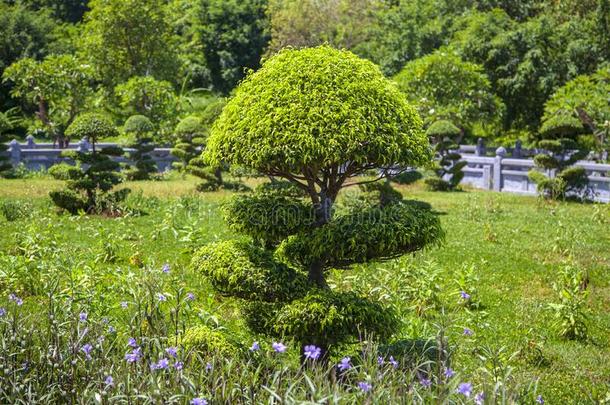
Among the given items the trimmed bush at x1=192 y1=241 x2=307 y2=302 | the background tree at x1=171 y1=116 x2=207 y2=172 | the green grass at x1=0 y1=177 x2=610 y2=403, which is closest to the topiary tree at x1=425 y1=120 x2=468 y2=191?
the green grass at x1=0 y1=177 x2=610 y2=403

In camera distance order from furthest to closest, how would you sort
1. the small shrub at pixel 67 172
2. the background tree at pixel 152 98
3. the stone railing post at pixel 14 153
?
the background tree at pixel 152 98, the stone railing post at pixel 14 153, the small shrub at pixel 67 172

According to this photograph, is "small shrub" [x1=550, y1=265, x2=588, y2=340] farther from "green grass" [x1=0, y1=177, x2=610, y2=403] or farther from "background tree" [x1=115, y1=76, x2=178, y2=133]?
"background tree" [x1=115, y1=76, x2=178, y2=133]

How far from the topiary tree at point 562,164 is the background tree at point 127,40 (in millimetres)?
19621

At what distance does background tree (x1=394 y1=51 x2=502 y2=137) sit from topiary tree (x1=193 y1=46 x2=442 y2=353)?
2151 centimetres

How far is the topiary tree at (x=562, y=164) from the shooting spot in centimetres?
1841

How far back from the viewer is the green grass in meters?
6.90

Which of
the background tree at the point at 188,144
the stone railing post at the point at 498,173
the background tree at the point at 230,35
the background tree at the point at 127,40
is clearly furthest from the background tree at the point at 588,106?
the background tree at the point at 230,35

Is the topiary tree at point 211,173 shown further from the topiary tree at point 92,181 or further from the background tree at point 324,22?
the background tree at point 324,22

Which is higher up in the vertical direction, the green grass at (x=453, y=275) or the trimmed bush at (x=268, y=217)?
the trimmed bush at (x=268, y=217)

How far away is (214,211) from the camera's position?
47.8 ft

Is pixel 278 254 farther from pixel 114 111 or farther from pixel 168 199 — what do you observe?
pixel 114 111

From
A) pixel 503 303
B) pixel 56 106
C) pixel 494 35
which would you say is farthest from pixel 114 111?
pixel 503 303

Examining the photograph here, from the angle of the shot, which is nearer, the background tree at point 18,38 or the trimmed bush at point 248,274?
the trimmed bush at point 248,274

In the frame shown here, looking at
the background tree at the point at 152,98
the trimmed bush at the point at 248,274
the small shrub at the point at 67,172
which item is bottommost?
the trimmed bush at the point at 248,274
